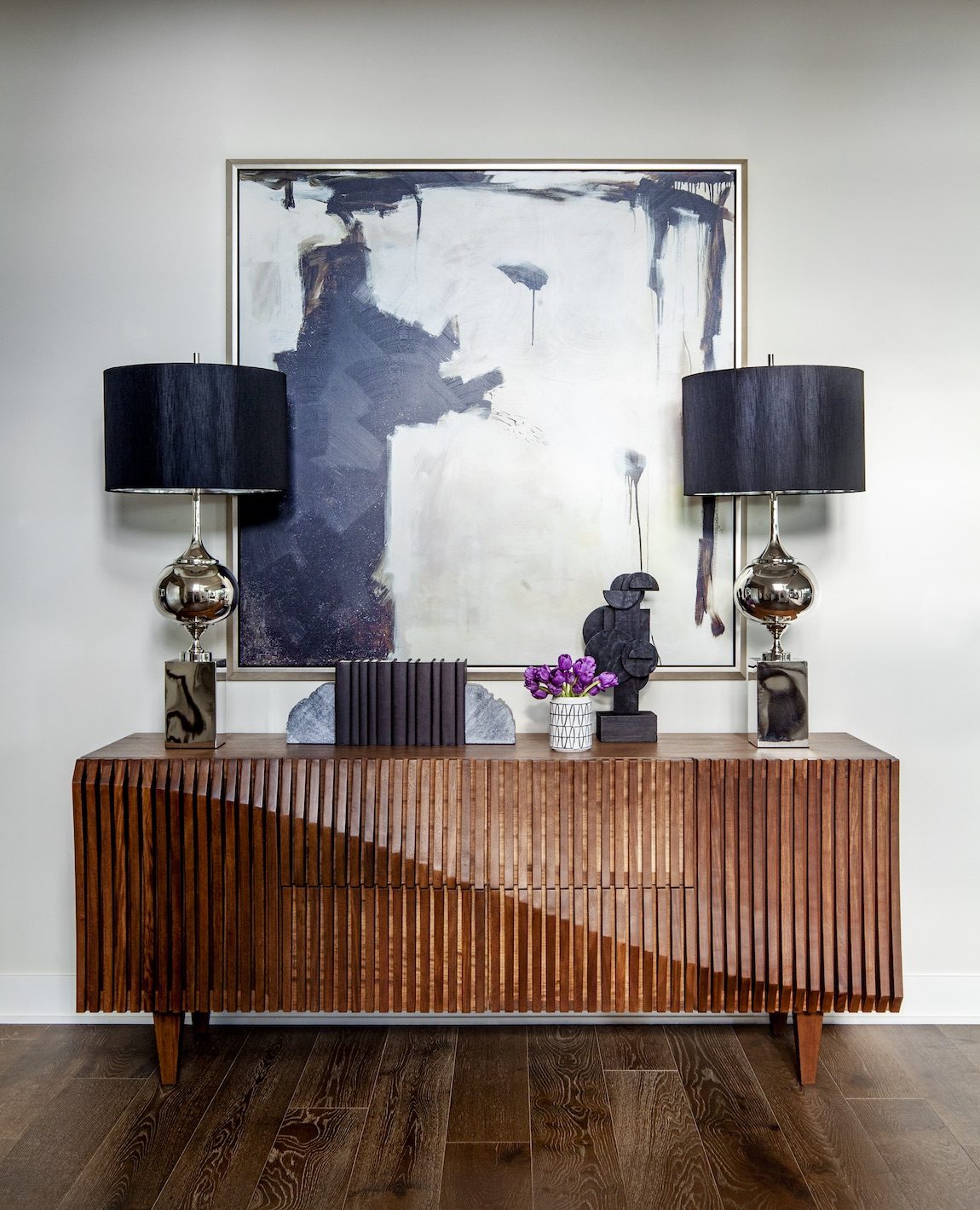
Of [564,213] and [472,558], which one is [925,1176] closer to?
[472,558]

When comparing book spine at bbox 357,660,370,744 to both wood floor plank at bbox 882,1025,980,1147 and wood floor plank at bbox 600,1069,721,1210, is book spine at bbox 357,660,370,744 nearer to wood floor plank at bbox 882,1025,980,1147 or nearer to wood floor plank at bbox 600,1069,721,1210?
wood floor plank at bbox 600,1069,721,1210

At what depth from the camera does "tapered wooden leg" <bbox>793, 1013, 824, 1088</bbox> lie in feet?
7.32

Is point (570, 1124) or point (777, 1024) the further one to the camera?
point (777, 1024)

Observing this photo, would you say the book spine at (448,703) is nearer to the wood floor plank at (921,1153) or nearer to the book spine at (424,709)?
the book spine at (424,709)

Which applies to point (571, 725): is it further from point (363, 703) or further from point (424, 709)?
point (363, 703)

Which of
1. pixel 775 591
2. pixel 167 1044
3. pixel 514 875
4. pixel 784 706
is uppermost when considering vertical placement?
pixel 775 591

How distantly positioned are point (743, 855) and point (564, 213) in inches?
65.0

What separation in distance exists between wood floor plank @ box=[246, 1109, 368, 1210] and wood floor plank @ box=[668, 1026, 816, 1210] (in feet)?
2.34

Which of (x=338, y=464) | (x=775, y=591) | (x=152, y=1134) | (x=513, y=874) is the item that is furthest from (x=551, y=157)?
(x=152, y=1134)

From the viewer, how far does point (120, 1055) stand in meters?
2.42

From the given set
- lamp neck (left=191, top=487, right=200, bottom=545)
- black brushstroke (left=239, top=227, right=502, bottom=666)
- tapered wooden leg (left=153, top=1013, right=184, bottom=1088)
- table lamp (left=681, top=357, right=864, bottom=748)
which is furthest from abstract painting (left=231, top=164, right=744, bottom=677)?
tapered wooden leg (left=153, top=1013, right=184, bottom=1088)

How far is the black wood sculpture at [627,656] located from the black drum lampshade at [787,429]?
336mm

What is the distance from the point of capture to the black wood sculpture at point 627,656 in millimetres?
2404

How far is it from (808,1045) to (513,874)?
0.77 meters
